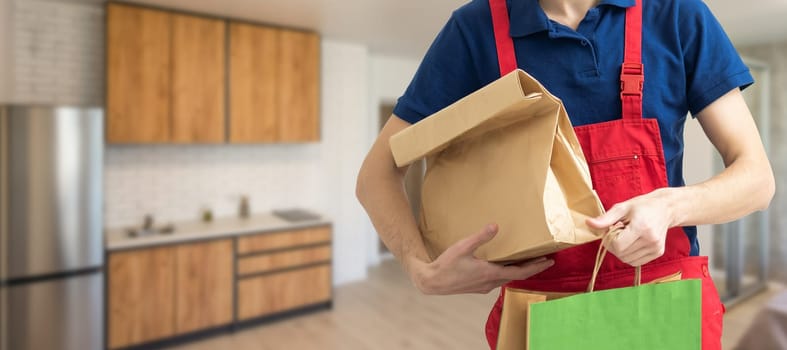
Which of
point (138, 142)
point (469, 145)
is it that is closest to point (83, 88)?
point (138, 142)

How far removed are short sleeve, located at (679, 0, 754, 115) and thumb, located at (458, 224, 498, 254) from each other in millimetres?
352

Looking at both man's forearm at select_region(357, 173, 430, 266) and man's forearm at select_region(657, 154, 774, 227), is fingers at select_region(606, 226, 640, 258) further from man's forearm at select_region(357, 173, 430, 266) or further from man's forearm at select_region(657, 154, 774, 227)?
man's forearm at select_region(357, 173, 430, 266)

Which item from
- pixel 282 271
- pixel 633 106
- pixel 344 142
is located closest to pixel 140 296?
pixel 282 271

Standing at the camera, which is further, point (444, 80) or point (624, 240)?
point (444, 80)

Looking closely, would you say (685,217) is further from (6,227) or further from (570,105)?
(6,227)

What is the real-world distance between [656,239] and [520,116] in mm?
168

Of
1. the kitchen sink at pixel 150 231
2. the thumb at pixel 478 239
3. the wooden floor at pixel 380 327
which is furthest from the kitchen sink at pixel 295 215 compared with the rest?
the thumb at pixel 478 239

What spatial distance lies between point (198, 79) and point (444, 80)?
312 centimetres

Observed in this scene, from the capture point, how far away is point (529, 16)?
2.03ft

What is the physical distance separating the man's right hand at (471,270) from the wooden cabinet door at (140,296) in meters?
2.97

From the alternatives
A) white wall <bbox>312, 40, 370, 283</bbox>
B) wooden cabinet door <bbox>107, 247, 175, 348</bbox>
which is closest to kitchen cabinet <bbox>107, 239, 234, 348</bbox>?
wooden cabinet door <bbox>107, 247, 175, 348</bbox>

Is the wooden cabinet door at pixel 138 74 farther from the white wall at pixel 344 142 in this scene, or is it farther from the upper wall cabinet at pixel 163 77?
the white wall at pixel 344 142

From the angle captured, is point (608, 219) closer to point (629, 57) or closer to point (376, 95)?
point (629, 57)

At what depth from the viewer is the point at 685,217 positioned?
48 centimetres
